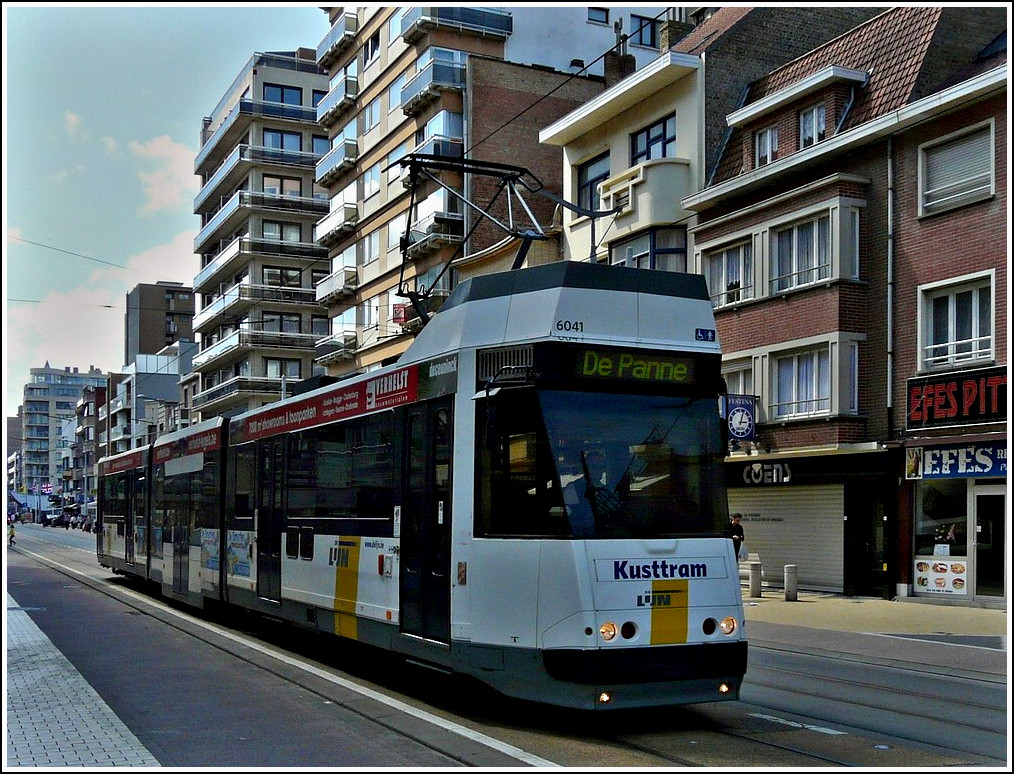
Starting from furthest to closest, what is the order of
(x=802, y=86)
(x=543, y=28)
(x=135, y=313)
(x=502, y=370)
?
(x=135, y=313), (x=543, y=28), (x=802, y=86), (x=502, y=370)

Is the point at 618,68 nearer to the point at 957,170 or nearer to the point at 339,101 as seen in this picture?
the point at 339,101

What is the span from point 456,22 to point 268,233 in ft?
101

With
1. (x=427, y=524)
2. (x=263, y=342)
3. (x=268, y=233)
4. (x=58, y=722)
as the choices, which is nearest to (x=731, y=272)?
(x=427, y=524)

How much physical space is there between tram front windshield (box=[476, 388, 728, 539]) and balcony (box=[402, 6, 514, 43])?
38275 millimetres

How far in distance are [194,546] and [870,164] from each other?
16.7m

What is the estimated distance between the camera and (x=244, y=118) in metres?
73.7

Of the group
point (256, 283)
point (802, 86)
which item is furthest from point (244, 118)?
point (802, 86)

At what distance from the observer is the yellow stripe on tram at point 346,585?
1259 centimetres

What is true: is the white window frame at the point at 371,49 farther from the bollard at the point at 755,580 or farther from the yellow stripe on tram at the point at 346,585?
the yellow stripe on tram at the point at 346,585

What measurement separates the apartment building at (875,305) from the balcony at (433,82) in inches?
620

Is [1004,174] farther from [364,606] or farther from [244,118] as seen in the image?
[244,118]

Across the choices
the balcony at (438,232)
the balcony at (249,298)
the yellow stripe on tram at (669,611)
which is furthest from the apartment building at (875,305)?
the balcony at (249,298)

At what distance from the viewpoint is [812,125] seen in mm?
29203

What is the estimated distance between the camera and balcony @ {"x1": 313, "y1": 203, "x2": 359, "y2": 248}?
52.0 m
